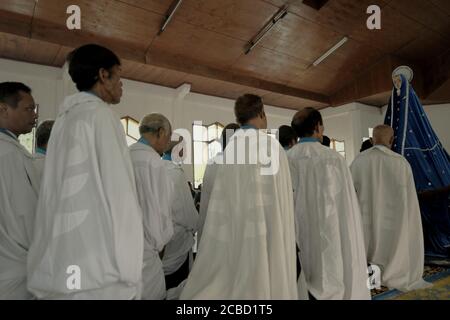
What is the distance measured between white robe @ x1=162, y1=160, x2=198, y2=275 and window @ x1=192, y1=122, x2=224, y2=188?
714 cm

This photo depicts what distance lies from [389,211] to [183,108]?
24.3 feet

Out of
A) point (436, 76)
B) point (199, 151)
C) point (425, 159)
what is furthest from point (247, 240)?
point (436, 76)

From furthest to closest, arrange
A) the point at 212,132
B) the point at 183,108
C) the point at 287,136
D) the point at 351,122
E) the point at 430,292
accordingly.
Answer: the point at 351,122, the point at 212,132, the point at 183,108, the point at 287,136, the point at 430,292

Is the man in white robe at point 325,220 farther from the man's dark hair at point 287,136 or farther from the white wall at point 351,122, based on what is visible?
the white wall at point 351,122

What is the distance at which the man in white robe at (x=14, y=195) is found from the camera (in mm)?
1806

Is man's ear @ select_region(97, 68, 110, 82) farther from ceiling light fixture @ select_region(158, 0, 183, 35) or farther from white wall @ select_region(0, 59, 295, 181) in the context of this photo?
white wall @ select_region(0, 59, 295, 181)

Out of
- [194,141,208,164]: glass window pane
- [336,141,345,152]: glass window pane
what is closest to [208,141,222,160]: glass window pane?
[194,141,208,164]: glass window pane

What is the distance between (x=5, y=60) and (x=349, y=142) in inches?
415

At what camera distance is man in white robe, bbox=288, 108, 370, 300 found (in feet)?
8.85

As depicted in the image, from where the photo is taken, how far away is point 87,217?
1568mm

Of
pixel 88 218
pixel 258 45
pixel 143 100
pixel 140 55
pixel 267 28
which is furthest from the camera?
pixel 143 100

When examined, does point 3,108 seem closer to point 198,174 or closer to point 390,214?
point 390,214
